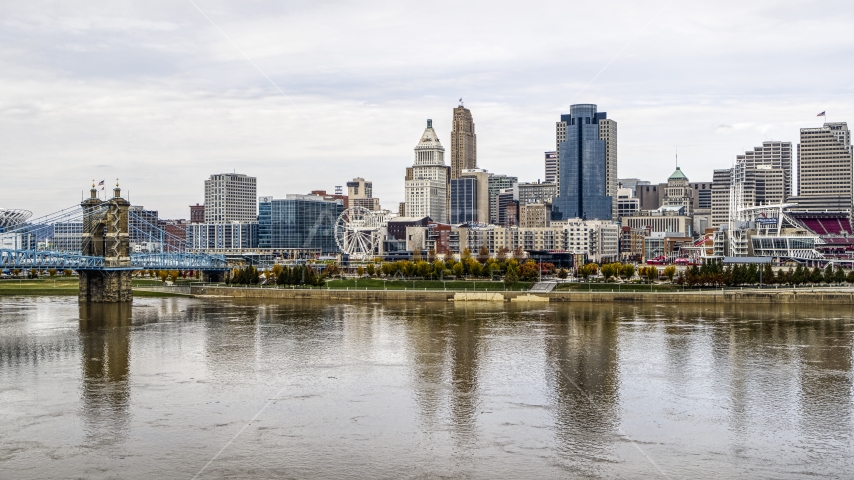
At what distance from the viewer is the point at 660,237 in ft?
461

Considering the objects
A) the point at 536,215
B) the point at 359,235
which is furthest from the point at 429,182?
the point at 359,235

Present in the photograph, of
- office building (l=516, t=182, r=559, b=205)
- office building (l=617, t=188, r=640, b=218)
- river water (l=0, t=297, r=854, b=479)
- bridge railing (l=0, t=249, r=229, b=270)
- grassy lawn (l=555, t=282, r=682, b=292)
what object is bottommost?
river water (l=0, t=297, r=854, b=479)

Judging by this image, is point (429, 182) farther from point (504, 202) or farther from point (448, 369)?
point (448, 369)

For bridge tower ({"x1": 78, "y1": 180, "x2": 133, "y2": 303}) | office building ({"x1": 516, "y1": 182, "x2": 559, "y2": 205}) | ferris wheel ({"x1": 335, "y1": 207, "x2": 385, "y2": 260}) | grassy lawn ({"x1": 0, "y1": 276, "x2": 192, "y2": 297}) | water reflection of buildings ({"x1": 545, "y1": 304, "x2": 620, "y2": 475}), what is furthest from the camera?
office building ({"x1": 516, "y1": 182, "x2": 559, "y2": 205})

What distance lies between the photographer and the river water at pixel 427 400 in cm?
1780

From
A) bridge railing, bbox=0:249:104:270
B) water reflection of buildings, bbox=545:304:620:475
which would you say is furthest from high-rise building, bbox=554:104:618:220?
water reflection of buildings, bbox=545:304:620:475

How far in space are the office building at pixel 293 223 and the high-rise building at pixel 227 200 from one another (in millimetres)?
28302

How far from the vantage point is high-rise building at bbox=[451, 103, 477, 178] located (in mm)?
186775

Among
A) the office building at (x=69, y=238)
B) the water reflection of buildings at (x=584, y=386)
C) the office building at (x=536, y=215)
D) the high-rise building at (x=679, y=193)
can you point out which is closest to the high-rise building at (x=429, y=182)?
the office building at (x=536, y=215)

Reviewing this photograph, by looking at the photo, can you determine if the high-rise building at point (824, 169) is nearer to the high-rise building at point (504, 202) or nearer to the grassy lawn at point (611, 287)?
Answer: the high-rise building at point (504, 202)

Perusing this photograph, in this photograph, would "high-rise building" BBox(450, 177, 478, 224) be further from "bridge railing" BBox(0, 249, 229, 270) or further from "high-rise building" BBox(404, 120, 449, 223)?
"bridge railing" BBox(0, 249, 229, 270)

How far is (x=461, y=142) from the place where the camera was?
614 feet

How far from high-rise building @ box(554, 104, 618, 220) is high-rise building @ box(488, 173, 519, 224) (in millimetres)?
21906

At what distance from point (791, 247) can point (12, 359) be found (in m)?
80.8
